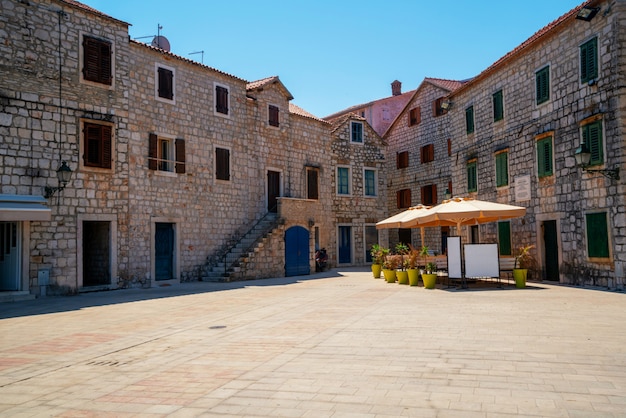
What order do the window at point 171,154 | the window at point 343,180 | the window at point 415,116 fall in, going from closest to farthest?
the window at point 171,154, the window at point 343,180, the window at point 415,116

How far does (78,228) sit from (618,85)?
14913 mm

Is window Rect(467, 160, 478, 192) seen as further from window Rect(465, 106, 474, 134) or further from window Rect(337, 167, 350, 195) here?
window Rect(337, 167, 350, 195)

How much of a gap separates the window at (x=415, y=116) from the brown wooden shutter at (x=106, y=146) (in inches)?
748

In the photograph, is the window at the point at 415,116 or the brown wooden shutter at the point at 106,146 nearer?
the brown wooden shutter at the point at 106,146

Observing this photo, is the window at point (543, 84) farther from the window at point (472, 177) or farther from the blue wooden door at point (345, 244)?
the blue wooden door at point (345, 244)

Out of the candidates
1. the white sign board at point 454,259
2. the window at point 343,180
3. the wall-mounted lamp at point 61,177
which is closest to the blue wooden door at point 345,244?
the window at point 343,180

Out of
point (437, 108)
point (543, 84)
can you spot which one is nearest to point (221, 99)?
point (543, 84)

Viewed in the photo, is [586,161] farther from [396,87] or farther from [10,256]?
[396,87]

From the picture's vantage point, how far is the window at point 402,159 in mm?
31297

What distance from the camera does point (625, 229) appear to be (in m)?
12.8

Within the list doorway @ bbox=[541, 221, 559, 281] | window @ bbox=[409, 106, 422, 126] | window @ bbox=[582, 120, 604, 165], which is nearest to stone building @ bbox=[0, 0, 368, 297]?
window @ bbox=[409, 106, 422, 126]

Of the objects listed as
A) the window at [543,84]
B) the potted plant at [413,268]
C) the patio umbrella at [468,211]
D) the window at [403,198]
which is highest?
the window at [543,84]

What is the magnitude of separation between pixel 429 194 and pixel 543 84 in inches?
534

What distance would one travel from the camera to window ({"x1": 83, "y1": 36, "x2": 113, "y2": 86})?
15.5 m
